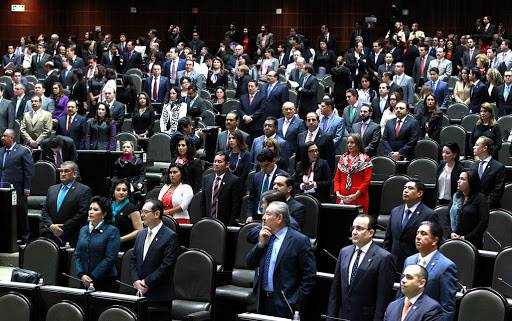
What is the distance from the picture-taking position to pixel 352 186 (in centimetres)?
1004

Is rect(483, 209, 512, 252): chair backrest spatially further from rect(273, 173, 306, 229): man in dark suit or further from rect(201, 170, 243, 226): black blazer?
rect(201, 170, 243, 226): black blazer

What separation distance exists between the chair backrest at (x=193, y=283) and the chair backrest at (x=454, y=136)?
5332 millimetres

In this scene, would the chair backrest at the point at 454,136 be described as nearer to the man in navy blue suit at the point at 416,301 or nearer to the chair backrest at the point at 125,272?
the chair backrest at the point at 125,272

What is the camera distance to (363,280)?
22.7 feet

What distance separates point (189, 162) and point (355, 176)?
1.77 meters

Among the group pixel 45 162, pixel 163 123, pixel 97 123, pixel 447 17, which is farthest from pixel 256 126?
pixel 447 17

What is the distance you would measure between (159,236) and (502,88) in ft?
25.6

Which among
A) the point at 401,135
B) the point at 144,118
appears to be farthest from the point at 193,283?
the point at 144,118

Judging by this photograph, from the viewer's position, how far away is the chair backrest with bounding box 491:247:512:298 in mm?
7914

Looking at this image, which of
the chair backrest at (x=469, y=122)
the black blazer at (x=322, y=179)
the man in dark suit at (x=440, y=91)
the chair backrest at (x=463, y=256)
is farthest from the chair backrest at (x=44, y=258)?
the man in dark suit at (x=440, y=91)

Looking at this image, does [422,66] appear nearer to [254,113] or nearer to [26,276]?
[254,113]

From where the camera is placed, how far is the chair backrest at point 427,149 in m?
11.9

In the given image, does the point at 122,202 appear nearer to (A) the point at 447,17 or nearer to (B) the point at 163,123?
(B) the point at 163,123

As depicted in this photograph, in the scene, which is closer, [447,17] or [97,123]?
[97,123]
